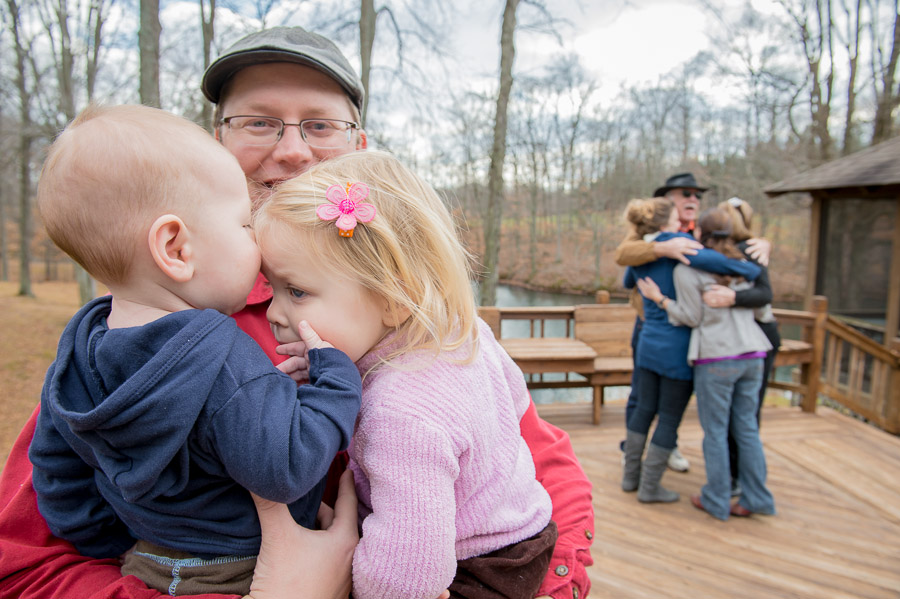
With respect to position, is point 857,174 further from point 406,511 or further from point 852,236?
point 406,511

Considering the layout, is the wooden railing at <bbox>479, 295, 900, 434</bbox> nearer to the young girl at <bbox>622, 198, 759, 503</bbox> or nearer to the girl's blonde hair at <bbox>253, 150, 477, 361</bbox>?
the young girl at <bbox>622, 198, 759, 503</bbox>

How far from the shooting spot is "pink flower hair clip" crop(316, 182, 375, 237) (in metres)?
0.86

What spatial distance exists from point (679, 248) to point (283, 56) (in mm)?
3015

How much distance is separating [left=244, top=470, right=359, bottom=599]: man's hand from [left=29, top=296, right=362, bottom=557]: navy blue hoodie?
0.04 metres

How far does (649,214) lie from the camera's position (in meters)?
3.80

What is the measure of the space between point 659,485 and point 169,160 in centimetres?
412

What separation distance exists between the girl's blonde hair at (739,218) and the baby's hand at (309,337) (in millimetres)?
3495

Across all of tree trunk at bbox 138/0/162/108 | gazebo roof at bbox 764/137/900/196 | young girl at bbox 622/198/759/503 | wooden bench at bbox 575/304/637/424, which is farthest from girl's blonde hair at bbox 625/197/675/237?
gazebo roof at bbox 764/137/900/196

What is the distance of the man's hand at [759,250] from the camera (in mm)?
3545

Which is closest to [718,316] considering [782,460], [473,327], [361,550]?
[782,460]

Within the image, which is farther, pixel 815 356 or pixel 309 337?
pixel 815 356

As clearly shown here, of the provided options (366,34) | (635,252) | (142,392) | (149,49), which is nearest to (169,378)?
(142,392)

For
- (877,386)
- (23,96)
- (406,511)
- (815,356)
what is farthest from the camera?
(23,96)

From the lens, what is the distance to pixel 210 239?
2.66 ft
